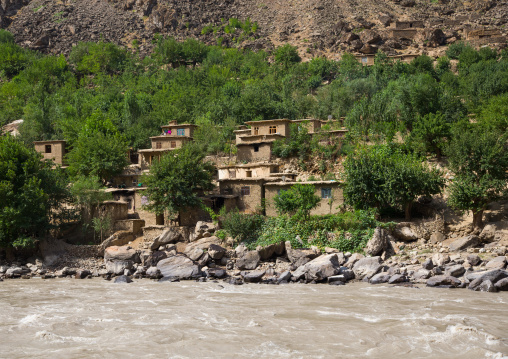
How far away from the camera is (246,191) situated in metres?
30.9

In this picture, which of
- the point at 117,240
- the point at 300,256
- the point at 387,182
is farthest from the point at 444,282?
the point at 117,240

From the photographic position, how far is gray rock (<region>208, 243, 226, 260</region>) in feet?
83.3

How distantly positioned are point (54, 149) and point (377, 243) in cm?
2647

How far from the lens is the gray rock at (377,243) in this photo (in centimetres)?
A: 2514

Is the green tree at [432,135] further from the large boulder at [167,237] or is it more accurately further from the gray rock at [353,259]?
the large boulder at [167,237]

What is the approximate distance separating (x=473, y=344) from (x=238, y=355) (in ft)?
19.3

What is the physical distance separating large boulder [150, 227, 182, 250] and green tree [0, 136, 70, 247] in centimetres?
530

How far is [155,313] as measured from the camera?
17141 mm

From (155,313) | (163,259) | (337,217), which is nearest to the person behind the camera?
(155,313)

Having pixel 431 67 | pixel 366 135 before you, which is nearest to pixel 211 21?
pixel 431 67

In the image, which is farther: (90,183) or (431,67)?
(431,67)

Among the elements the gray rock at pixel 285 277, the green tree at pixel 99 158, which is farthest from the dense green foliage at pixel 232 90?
the gray rock at pixel 285 277

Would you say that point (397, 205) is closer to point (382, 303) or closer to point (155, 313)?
point (382, 303)

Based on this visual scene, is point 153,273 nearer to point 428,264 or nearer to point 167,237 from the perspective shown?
point 167,237
